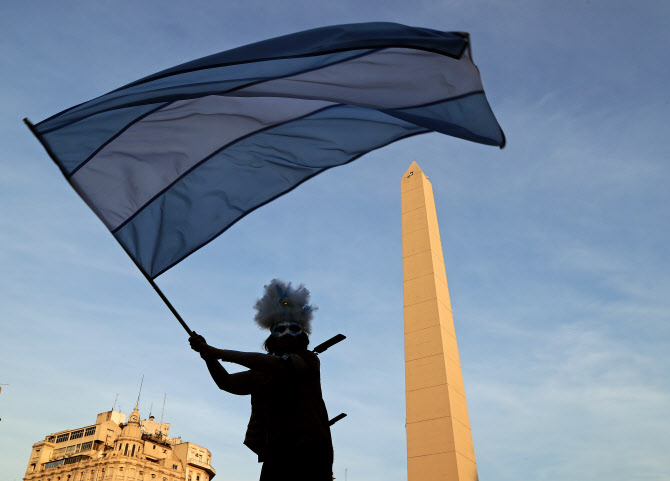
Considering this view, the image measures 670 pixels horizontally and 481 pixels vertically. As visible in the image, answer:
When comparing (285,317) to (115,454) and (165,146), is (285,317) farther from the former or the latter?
(115,454)

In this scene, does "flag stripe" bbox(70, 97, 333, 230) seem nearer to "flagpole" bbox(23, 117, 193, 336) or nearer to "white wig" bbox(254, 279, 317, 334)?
"flagpole" bbox(23, 117, 193, 336)

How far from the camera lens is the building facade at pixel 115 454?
61.2m

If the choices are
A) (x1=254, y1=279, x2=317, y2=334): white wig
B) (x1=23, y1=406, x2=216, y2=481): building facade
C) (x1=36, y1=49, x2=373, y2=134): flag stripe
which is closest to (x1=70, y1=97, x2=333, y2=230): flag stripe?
(x1=36, y1=49, x2=373, y2=134): flag stripe

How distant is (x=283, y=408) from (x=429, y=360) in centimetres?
1257

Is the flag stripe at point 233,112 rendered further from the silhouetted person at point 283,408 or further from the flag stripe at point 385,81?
the silhouetted person at point 283,408

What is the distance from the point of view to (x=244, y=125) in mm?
4316

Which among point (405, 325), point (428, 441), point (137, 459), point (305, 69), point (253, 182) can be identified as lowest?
point (253, 182)

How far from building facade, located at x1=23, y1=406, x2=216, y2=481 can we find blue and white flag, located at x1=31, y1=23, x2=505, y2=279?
206 ft

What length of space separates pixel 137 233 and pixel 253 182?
2.64 feet

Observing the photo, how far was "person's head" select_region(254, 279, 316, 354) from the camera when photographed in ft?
11.0

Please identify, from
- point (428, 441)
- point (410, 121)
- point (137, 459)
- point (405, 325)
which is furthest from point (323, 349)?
point (137, 459)

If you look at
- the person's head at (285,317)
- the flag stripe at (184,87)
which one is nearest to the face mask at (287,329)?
the person's head at (285,317)

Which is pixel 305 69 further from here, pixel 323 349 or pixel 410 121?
pixel 323 349

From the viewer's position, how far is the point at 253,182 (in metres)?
4.17
